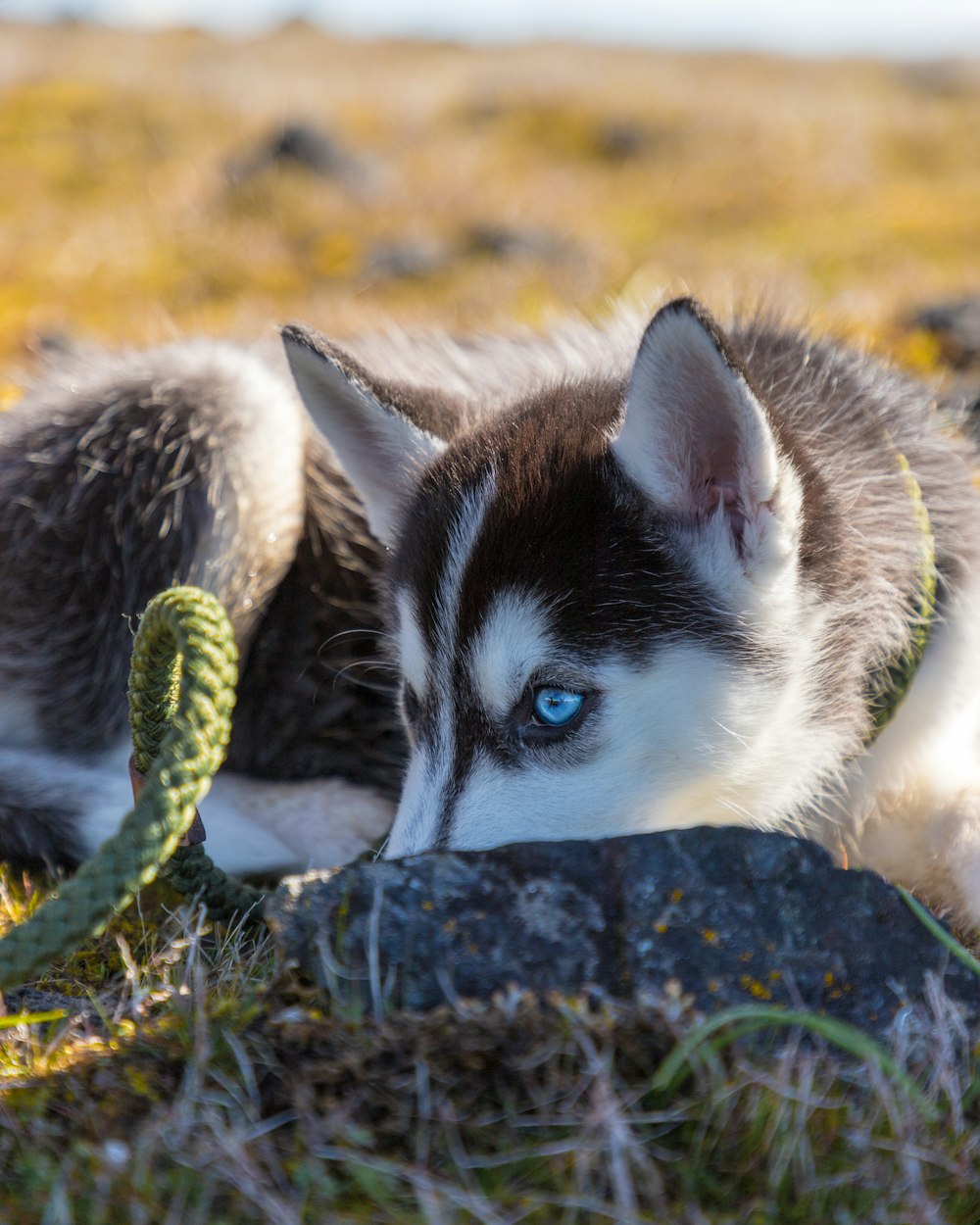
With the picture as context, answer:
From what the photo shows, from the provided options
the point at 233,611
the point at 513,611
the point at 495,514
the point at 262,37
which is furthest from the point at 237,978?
the point at 262,37

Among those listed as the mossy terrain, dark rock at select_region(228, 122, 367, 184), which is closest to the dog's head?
the mossy terrain

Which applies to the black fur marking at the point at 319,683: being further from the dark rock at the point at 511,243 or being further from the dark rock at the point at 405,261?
the dark rock at the point at 511,243

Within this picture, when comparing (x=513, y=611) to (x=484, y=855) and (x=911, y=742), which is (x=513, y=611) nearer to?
(x=484, y=855)

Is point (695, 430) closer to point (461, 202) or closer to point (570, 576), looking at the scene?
point (570, 576)

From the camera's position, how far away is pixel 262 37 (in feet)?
103

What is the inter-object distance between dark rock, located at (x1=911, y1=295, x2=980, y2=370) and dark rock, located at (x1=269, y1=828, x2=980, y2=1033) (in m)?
4.24

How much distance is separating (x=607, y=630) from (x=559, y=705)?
0.50 feet

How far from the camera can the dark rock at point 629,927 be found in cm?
158

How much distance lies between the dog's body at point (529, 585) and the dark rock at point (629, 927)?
0.25 meters

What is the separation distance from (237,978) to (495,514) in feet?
2.94

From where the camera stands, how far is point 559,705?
2.01 meters

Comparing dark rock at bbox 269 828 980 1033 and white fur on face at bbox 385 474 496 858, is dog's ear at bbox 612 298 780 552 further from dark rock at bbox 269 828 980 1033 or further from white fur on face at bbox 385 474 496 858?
dark rock at bbox 269 828 980 1033

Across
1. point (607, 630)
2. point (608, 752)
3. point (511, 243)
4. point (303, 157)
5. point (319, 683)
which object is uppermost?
point (607, 630)

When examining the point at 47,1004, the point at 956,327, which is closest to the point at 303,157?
the point at 956,327
